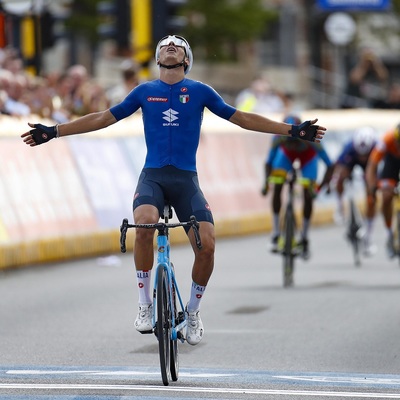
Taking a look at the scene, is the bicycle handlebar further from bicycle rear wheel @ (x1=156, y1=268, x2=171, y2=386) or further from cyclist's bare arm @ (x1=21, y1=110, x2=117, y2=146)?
cyclist's bare arm @ (x1=21, y1=110, x2=117, y2=146)

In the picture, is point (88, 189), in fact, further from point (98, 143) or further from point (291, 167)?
point (291, 167)

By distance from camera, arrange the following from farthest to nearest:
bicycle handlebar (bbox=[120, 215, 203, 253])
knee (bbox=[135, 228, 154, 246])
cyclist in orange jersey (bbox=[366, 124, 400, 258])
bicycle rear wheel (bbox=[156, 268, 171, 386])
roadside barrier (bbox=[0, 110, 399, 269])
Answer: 1. roadside barrier (bbox=[0, 110, 399, 269])
2. cyclist in orange jersey (bbox=[366, 124, 400, 258])
3. knee (bbox=[135, 228, 154, 246])
4. bicycle handlebar (bbox=[120, 215, 203, 253])
5. bicycle rear wheel (bbox=[156, 268, 171, 386])

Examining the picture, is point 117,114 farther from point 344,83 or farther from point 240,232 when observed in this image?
point 344,83

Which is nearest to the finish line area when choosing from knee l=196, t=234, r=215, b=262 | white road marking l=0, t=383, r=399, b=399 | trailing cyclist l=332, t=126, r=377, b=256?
white road marking l=0, t=383, r=399, b=399

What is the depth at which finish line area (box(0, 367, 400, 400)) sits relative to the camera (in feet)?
28.6

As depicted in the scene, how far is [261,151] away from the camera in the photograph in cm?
2525

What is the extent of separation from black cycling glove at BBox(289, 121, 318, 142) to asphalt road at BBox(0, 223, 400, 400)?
1.53 m

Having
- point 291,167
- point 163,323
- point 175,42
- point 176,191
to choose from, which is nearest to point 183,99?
point 175,42

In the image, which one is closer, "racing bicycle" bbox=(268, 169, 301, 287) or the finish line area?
the finish line area

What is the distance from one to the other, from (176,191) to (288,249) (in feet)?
22.2

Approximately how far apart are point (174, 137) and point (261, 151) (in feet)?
51.3

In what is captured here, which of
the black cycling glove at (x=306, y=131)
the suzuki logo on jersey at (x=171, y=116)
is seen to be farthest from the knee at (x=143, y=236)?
the black cycling glove at (x=306, y=131)

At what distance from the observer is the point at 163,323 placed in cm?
902

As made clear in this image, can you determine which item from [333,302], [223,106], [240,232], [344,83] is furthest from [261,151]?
[344,83]
